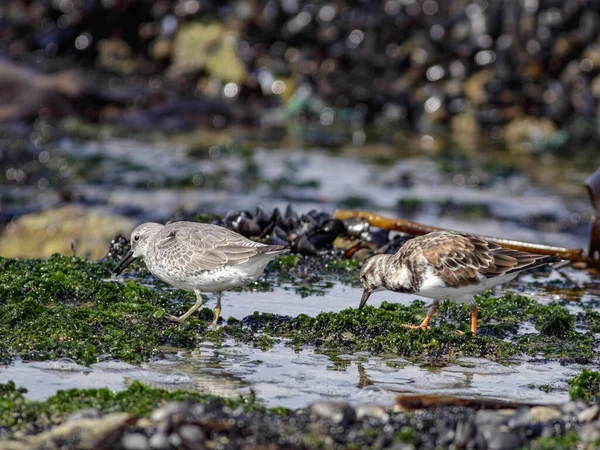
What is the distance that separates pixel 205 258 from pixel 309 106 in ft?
47.9

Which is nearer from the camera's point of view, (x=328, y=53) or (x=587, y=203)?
(x=587, y=203)

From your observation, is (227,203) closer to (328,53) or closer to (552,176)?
(552,176)

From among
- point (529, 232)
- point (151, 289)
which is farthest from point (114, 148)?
point (151, 289)

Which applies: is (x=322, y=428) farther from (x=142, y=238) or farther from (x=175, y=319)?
(x=142, y=238)

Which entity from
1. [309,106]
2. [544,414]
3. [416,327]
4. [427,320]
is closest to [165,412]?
[544,414]

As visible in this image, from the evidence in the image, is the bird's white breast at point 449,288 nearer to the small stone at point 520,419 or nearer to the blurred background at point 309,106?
the small stone at point 520,419

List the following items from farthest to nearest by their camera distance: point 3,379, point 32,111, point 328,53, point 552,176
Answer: point 328,53 → point 32,111 → point 552,176 → point 3,379

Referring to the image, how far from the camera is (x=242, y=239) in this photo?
23.4 feet

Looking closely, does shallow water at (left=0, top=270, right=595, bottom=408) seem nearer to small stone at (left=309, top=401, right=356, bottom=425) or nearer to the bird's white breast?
small stone at (left=309, top=401, right=356, bottom=425)

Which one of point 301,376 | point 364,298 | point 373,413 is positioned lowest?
point 301,376

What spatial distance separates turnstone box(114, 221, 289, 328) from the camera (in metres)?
6.83

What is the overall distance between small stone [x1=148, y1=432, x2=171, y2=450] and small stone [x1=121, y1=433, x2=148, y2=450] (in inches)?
→ 1.3

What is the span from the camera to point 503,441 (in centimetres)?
470

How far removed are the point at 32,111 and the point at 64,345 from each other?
13.4 m
